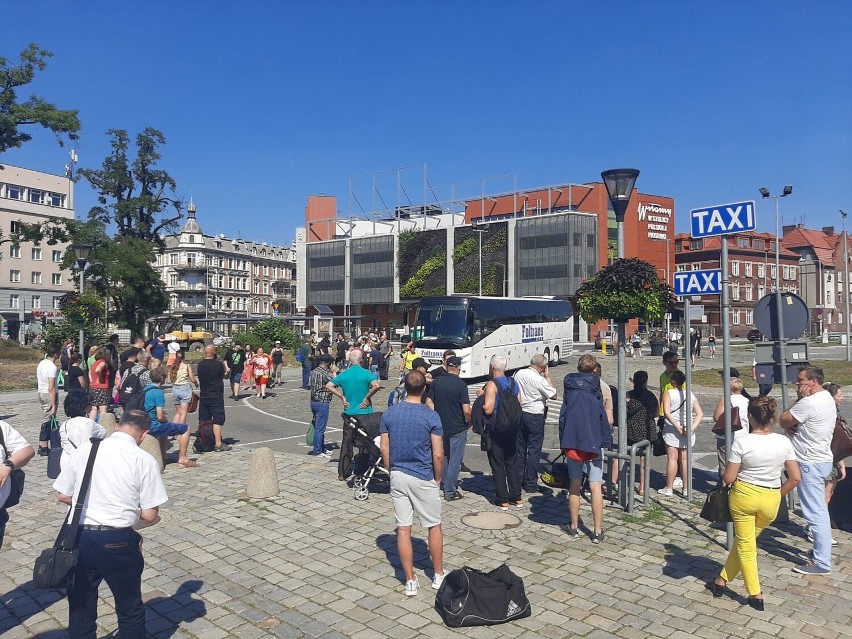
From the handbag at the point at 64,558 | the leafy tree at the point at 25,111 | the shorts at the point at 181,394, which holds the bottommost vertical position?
the handbag at the point at 64,558

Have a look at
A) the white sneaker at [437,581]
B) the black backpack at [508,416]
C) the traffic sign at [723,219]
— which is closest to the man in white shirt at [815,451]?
the traffic sign at [723,219]

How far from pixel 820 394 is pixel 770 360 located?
1.63 metres

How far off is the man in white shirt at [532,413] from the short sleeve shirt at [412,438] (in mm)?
3275

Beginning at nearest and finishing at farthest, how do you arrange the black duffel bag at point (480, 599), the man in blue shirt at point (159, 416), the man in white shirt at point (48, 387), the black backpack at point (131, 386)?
the black duffel bag at point (480, 599)
the man in blue shirt at point (159, 416)
the black backpack at point (131, 386)
the man in white shirt at point (48, 387)

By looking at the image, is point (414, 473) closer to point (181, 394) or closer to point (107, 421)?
point (181, 394)

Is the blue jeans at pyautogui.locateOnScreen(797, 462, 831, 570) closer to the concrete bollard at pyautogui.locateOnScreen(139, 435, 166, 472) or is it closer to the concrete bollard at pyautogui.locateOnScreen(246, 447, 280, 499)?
the concrete bollard at pyautogui.locateOnScreen(246, 447, 280, 499)

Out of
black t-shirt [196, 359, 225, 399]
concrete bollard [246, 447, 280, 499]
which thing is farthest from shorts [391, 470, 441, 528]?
black t-shirt [196, 359, 225, 399]

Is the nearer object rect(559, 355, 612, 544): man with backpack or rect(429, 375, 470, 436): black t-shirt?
rect(559, 355, 612, 544): man with backpack

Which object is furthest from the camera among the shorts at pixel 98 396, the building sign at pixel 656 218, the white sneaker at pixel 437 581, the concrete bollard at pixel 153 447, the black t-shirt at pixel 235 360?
the building sign at pixel 656 218

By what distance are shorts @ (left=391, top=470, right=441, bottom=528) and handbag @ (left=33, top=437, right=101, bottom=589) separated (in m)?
2.43

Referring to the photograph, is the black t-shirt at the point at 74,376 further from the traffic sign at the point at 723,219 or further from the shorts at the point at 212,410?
the traffic sign at the point at 723,219

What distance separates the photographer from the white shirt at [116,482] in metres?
4.19

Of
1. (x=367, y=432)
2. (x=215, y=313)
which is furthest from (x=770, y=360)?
(x=215, y=313)

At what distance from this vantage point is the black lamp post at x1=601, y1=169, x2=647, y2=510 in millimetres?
8344
